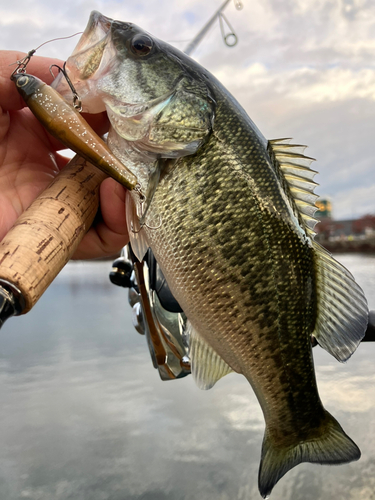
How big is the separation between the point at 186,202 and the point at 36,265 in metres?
0.33

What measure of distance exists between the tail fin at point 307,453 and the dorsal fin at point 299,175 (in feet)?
1.67

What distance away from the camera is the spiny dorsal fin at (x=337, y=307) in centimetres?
93

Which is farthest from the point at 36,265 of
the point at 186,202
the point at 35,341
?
the point at 35,341

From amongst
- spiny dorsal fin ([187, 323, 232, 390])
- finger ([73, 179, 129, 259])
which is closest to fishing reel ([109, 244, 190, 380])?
finger ([73, 179, 129, 259])

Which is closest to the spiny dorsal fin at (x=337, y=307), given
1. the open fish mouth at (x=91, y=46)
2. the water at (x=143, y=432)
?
the open fish mouth at (x=91, y=46)

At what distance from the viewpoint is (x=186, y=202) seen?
80cm

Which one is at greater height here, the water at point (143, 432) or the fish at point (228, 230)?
the fish at point (228, 230)

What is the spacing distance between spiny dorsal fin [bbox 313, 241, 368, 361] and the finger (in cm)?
50

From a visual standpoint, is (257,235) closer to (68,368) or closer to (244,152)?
(244,152)

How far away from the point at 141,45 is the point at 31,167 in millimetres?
492

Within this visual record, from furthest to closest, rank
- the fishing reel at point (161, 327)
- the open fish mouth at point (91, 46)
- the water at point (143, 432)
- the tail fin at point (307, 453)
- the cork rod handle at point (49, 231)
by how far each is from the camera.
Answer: the water at point (143, 432) < the fishing reel at point (161, 327) < the tail fin at point (307, 453) < the open fish mouth at point (91, 46) < the cork rod handle at point (49, 231)

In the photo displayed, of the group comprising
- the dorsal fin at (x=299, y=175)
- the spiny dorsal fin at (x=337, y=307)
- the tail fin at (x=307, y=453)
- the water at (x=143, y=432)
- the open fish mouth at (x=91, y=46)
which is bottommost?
the water at (x=143, y=432)

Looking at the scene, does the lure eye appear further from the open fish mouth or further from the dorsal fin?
the dorsal fin

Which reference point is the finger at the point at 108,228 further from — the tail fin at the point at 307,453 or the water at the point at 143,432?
the water at the point at 143,432
